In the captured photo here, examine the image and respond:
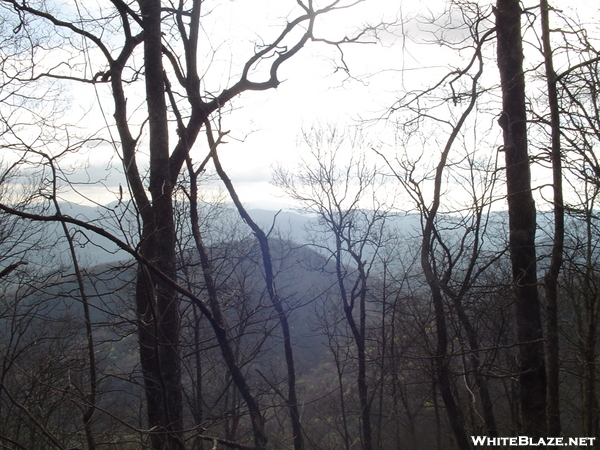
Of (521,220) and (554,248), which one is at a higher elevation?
(521,220)

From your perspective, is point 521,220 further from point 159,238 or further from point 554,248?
point 159,238

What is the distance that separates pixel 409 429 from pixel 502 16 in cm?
1868

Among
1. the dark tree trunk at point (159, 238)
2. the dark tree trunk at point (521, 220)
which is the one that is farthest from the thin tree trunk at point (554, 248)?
the dark tree trunk at point (159, 238)

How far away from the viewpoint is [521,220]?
130 inches

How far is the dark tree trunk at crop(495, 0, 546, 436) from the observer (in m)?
3.16

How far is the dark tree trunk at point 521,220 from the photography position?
3164 mm

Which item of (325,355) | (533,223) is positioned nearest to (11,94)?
(533,223)

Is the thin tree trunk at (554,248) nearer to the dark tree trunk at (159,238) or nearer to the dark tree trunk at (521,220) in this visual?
the dark tree trunk at (521,220)

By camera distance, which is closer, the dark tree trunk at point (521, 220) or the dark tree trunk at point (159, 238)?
the dark tree trunk at point (521, 220)

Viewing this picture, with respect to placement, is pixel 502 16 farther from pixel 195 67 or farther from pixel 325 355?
pixel 325 355

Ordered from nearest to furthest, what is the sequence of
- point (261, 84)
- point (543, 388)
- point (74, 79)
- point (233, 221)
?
1. point (543, 388)
2. point (74, 79)
3. point (261, 84)
4. point (233, 221)

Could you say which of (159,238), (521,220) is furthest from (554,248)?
(159,238)

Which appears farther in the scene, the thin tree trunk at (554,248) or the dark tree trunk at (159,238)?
the dark tree trunk at (159,238)

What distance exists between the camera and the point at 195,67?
476 centimetres
